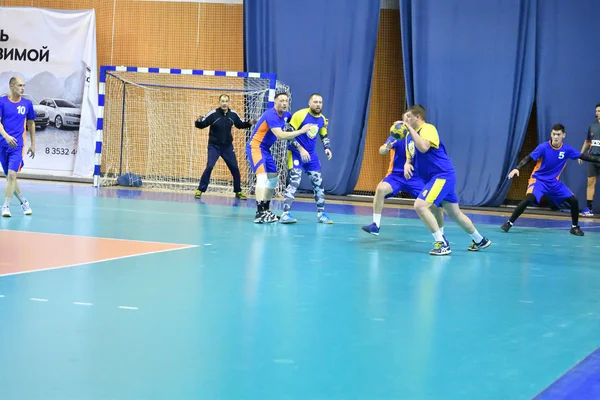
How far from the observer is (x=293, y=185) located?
12250mm

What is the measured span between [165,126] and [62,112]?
2620 mm

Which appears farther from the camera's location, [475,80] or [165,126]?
[165,126]

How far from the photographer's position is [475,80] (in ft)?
57.3

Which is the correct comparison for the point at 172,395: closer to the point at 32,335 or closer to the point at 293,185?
the point at 32,335

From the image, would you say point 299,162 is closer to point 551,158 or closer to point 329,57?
point 551,158

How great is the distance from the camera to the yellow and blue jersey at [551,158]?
41.9ft

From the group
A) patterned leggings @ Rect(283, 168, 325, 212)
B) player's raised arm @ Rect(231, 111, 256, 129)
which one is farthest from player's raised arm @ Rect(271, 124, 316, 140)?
player's raised arm @ Rect(231, 111, 256, 129)

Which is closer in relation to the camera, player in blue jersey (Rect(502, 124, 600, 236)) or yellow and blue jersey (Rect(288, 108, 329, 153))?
yellow and blue jersey (Rect(288, 108, 329, 153))

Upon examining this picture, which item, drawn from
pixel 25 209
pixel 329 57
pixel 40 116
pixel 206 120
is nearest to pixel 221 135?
pixel 206 120

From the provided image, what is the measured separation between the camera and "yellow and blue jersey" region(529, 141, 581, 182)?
12.8 m

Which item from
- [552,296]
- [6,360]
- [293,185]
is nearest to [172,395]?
[6,360]

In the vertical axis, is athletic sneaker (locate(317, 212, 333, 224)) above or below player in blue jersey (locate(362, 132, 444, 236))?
below

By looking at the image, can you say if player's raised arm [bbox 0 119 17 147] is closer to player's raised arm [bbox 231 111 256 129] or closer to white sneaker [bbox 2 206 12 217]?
white sneaker [bbox 2 206 12 217]

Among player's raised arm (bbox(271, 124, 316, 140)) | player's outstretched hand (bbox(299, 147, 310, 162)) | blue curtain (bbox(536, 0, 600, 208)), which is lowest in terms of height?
player's outstretched hand (bbox(299, 147, 310, 162))
